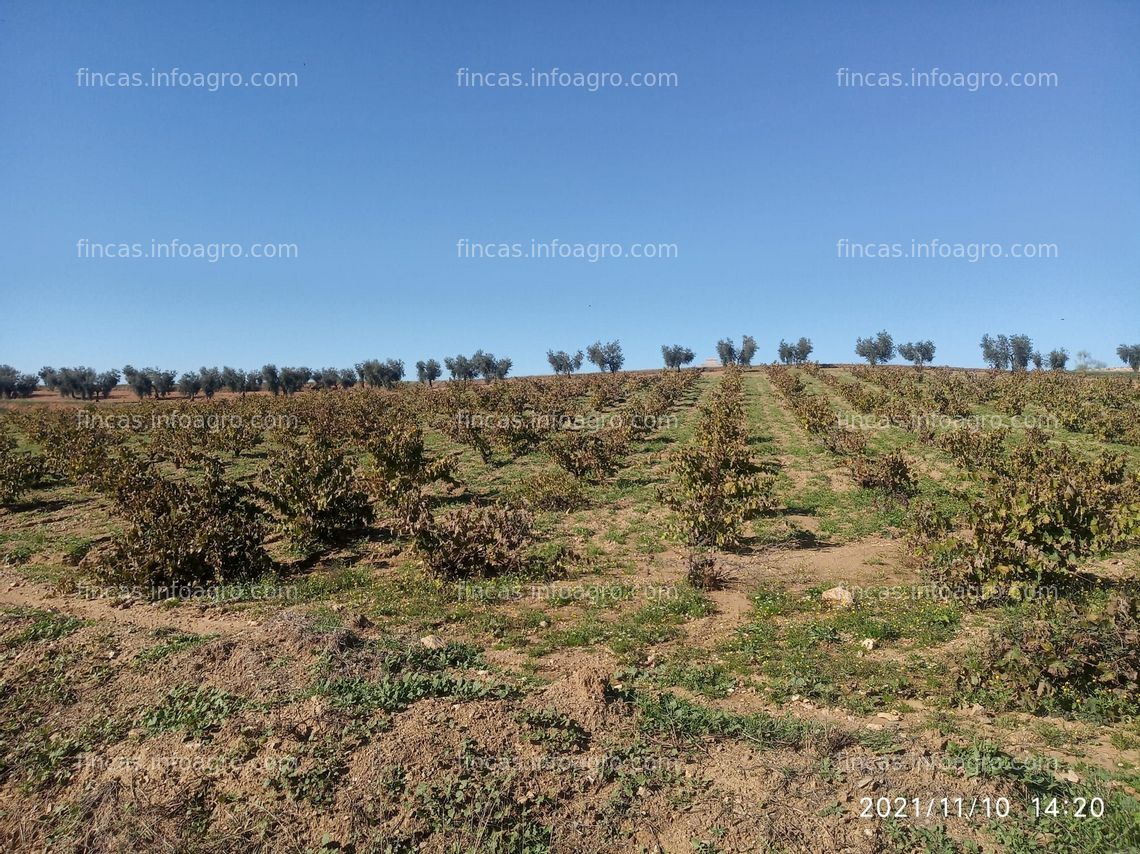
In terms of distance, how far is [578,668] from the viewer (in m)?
7.44

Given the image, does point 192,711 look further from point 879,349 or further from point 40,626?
point 879,349

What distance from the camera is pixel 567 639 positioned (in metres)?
8.67

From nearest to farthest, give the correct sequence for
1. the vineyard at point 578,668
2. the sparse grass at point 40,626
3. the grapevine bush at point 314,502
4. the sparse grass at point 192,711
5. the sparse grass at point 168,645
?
the vineyard at point 578,668 < the sparse grass at point 192,711 < the sparse grass at point 168,645 < the sparse grass at point 40,626 < the grapevine bush at point 314,502

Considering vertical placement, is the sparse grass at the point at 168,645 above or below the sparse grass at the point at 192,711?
above

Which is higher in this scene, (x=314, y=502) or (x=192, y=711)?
(x=314, y=502)

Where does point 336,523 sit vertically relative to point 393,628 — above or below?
above

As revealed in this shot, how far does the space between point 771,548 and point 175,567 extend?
12.4 m

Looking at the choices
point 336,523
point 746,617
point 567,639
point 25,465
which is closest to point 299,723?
point 567,639

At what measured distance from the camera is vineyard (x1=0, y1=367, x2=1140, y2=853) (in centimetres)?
486

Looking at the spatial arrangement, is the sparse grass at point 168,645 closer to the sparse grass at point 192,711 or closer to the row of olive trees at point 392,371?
the sparse grass at point 192,711

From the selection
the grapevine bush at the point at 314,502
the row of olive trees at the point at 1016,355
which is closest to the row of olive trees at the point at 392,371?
the row of olive trees at the point at 1016,355

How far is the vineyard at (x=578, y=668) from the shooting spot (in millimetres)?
4863

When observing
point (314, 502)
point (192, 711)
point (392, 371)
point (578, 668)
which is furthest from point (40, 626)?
point (392, 371)

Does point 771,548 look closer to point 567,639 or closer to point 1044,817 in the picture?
point 567,639
